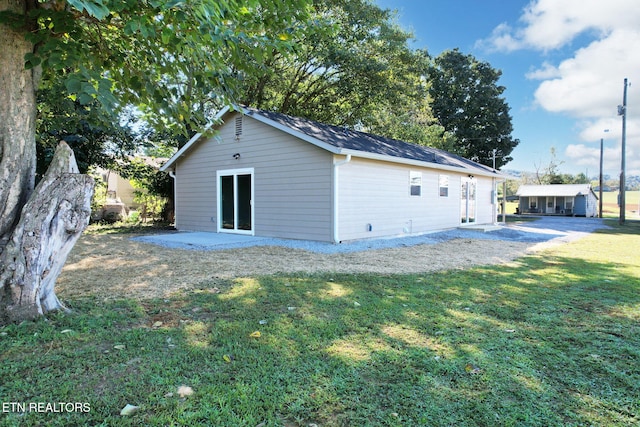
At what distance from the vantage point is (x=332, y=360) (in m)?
2.67

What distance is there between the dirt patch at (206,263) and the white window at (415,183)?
2718mm

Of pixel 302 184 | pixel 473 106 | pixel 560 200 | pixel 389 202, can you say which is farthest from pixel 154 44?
pixel 560 200

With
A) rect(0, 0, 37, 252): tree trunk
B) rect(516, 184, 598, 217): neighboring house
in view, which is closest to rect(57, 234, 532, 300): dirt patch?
rect(0, 0, 37, 252): tree trunk

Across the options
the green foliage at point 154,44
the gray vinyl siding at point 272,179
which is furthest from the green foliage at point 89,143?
the green foliage at point 154,44

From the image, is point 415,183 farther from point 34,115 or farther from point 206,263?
point 34,115

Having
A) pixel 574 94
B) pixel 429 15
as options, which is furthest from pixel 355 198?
pixel 574 94

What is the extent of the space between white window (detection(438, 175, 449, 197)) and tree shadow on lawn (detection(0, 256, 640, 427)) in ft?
30.0

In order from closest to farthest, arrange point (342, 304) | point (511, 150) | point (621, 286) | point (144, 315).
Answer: point (144, 315)
point (342, 304)
point (621, 286)
point (511, 150)

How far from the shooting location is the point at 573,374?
8.17 feet

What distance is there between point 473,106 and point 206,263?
96.4 ft

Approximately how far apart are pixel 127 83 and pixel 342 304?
3691 millimetres

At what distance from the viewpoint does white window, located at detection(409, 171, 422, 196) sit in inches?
465

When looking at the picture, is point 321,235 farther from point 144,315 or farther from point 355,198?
point 144,315

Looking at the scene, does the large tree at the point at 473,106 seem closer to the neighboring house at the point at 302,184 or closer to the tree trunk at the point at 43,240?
the neighboring house at the point at 302,184
